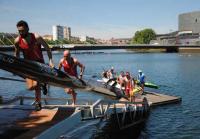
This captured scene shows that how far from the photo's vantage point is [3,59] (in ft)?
28.9

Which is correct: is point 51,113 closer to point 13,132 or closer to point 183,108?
point 13,132

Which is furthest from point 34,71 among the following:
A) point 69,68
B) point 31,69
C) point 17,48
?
point 69,68

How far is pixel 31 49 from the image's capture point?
9.76 m

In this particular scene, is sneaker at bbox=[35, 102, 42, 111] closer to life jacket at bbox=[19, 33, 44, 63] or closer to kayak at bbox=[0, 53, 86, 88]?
kayak at bbox=[0, 53, 86, 88]

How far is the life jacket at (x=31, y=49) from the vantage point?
382 inches

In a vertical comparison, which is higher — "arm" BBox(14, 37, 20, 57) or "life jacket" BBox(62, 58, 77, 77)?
"arm" BBox(14, 37, 20, 57)

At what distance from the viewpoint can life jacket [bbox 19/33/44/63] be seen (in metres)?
9.70

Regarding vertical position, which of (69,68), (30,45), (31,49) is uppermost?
(30,45)

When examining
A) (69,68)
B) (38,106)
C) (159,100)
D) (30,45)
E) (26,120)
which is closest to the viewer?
(30,45)

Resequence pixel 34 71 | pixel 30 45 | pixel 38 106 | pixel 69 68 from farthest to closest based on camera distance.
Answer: pixel 69 68, pixel 38 106, pixel 30 45, pixel 34 71

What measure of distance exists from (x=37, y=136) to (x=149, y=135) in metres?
12.0

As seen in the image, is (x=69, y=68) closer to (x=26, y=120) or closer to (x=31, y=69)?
(x=26, y=120)

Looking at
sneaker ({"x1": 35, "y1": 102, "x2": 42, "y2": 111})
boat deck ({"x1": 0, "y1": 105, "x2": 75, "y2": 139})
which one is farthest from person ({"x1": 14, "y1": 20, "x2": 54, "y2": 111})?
boat deck ({"x1": 0, "y1": 105, "x2": 75, "y2": 139})

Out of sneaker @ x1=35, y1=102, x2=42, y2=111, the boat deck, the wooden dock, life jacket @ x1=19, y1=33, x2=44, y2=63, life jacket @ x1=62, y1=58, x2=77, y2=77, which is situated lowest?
the wooden dock
